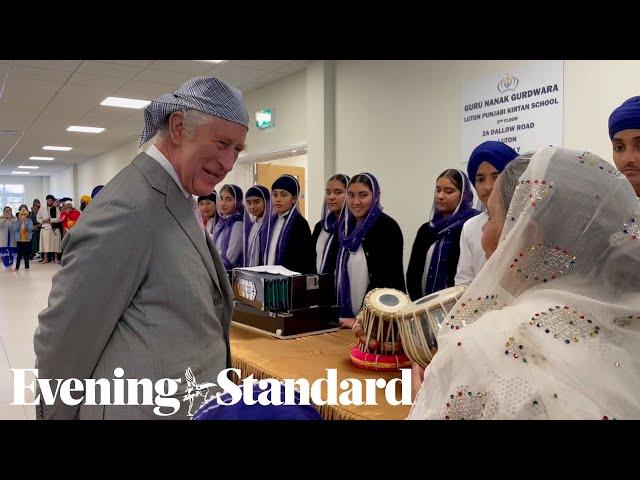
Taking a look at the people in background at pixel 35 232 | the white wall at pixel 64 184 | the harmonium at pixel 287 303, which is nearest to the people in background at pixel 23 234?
the people in background at pixel 35 232

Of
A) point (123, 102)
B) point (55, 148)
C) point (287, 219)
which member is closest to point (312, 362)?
point (287, 219)

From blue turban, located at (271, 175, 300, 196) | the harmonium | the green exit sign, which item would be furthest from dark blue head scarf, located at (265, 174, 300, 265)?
the green exit sign

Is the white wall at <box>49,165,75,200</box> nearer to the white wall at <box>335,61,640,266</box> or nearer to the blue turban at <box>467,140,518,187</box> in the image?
the white wall at <box>335,61,640,266</box>

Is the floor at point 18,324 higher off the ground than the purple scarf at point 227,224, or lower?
lower

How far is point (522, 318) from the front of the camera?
87cm

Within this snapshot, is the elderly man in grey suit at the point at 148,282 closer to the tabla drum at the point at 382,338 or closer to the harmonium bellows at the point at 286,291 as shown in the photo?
the tabla drum at the point at 382,338

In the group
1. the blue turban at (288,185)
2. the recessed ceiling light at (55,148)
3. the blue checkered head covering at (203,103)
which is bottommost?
the blue turban at (288,185)

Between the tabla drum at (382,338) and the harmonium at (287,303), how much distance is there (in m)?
0.50

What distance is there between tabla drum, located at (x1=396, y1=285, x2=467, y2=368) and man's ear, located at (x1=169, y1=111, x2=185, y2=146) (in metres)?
0.89

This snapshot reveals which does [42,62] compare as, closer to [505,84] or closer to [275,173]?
[275,173]

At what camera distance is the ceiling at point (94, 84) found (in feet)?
20.1

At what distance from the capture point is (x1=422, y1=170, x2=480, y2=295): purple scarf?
301 centimetres

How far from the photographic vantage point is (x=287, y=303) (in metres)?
2.29

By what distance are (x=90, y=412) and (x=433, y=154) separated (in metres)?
4.11
